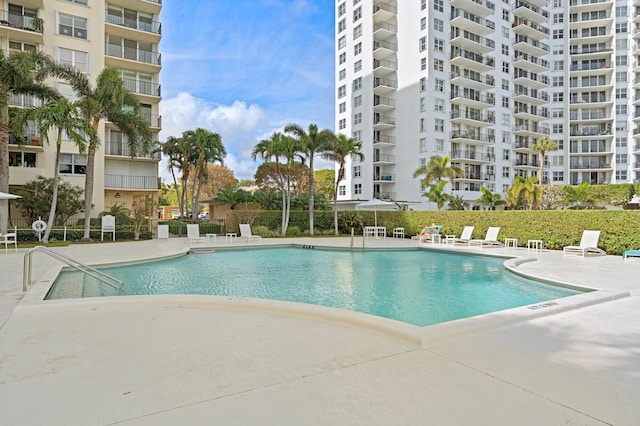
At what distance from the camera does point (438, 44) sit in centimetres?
4159

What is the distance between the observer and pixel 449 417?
266 cm

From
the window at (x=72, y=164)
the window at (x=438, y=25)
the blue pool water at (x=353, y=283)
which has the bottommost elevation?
the blue pool water at (x=353, y=283)

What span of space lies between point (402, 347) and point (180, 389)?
226cm

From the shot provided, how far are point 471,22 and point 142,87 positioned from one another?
3475cm

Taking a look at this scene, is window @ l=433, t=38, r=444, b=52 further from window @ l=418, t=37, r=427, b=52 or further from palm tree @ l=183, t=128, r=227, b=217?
palm tree @ l=183, t=128, r=227, b=217

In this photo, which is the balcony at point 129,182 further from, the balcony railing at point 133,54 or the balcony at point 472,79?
the balcony at point 472,79

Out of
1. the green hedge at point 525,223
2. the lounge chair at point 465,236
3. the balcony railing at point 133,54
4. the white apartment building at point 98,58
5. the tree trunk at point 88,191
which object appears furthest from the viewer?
the balcony railing at point 133,54

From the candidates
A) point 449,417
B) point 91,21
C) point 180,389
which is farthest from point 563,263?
point 91,21

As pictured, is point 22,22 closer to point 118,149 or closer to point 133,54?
point 133,54

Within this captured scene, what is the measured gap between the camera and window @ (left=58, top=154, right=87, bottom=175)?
24656mm

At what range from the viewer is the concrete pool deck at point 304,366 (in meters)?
2.74

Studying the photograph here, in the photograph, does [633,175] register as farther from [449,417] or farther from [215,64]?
[449,417]

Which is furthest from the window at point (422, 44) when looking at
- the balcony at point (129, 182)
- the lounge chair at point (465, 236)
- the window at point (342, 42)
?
the balcony at point (129, 182)

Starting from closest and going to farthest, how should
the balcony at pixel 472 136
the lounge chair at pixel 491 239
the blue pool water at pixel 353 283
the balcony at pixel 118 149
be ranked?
the blue pool water at pixel 353 283 → the lounge chair at pixel 491 239 → the balcony at pixel 118 149 → the balcony at pixel 472 136
